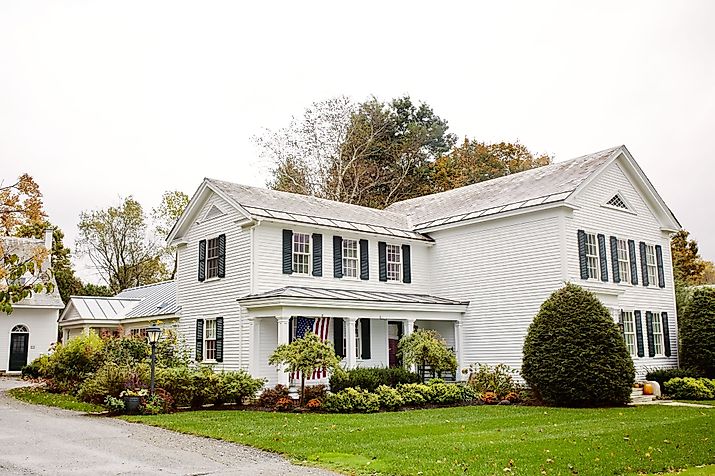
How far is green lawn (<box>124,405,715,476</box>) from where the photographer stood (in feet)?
32.3

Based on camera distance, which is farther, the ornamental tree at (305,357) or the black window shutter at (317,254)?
the black window shutter at (317,254)

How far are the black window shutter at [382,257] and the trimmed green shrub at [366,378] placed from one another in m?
5.57

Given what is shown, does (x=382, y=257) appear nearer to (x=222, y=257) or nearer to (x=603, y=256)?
(x=222, y=257)

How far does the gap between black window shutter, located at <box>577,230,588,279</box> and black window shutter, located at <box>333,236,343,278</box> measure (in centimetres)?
799

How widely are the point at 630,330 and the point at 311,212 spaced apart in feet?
39.7

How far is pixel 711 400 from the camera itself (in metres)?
20.6

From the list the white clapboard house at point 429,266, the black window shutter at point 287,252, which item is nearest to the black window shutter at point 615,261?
the white clapboard house at point 429,266

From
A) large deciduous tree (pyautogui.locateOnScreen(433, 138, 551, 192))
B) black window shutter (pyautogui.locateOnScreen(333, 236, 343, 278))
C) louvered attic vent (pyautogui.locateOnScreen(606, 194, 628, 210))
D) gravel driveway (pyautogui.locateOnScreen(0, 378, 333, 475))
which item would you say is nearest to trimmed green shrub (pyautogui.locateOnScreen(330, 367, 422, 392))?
black window shutter (pyautogui.locateOnScreen(333, 236, 343, 278))

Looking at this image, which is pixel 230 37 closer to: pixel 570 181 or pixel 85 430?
pixel 85 430

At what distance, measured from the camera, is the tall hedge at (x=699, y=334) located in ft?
76.7

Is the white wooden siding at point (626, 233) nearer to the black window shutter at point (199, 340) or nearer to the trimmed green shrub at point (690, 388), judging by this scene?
the trimmed green shrub at point (690, 388)

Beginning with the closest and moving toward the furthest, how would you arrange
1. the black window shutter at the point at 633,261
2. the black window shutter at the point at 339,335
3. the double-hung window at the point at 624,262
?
1. the black window shutter at the point at 339,335
2. the double-hung window at the point at 624,262
3. the black window shutter at the point at 633,261

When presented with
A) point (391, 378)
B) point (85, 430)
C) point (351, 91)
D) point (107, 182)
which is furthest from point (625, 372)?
point (107, 182)

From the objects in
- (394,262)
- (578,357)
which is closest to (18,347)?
(394,262)
